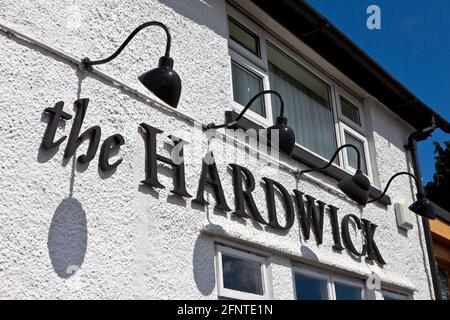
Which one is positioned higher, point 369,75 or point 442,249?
point 369,75

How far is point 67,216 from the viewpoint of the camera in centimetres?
384

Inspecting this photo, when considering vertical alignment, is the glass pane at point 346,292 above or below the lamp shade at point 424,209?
below

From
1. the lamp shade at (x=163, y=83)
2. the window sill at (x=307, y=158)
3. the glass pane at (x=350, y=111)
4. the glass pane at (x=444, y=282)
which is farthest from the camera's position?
the glass pane at (x=444, y=282)

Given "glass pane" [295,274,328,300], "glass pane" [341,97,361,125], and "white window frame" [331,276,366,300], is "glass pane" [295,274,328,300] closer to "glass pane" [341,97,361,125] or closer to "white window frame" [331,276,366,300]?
"white window frame" [331,276,366,300]

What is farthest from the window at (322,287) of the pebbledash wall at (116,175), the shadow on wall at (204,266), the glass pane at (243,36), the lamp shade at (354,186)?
the glass pane at (243,36)

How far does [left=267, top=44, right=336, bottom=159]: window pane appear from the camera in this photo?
6.74m

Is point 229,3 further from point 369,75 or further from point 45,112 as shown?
point 45,112

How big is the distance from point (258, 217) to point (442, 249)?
526cm

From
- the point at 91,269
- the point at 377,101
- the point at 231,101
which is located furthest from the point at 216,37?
the point at 377,101

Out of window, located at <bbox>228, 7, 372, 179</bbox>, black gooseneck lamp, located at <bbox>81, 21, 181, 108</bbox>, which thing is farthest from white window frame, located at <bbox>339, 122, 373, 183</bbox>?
black gooseneck lamp, located at <bbox>81, 21, 181, 108</bbox>

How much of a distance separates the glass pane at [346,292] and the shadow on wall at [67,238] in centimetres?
296

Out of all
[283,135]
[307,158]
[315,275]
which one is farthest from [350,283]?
[283,135]

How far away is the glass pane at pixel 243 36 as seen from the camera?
247 inches

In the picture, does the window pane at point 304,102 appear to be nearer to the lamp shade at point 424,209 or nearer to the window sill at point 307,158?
the window sill at point 307,158
